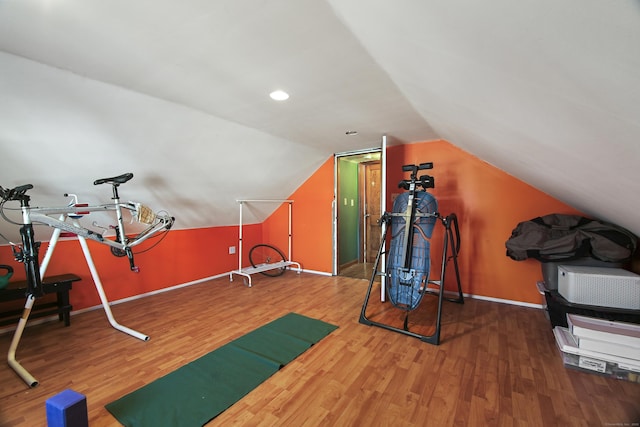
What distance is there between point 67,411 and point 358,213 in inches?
195

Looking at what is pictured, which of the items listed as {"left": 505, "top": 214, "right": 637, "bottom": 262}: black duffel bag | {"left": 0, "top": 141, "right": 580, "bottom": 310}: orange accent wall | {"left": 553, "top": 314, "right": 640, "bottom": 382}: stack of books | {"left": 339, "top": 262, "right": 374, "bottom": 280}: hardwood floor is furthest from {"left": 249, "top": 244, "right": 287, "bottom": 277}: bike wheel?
{"left": 553, "top": 314, "right": 640, "bottom": 382}: stack of books

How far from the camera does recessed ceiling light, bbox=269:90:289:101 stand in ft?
7.32

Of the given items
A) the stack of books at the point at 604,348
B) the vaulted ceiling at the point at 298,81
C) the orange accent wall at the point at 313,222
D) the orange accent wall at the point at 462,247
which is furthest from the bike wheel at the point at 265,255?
the stack of books at the point at 604,348

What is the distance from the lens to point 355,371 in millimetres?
2064

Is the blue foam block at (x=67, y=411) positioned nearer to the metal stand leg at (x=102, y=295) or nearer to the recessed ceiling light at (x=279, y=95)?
the metal stand leg at (x=102, y=295)

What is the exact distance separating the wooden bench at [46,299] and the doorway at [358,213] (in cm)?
372

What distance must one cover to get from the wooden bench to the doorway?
12.2ft

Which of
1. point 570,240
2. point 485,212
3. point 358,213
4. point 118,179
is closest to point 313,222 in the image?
point 358,213

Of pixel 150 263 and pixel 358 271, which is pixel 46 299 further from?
pixel 358 271

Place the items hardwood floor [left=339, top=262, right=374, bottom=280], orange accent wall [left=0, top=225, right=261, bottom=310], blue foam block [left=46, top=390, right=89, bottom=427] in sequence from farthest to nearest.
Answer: hardwood floor [left=339, top=262, right=374, bottom=280] → orange accent wall [left=0, top=225, right=261, bottom=310] → blue foam block [left=46, top=390, right=89, bottom=427]

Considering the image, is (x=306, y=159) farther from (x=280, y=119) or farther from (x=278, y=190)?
(x=280, y=119)

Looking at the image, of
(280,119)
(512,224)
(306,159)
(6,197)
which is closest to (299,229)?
(306,159)

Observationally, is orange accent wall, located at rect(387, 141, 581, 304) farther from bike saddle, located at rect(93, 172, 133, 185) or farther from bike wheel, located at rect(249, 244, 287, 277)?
bike saddle, located at rect(93, 172, 133, 185)

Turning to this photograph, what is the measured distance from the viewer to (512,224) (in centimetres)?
340
